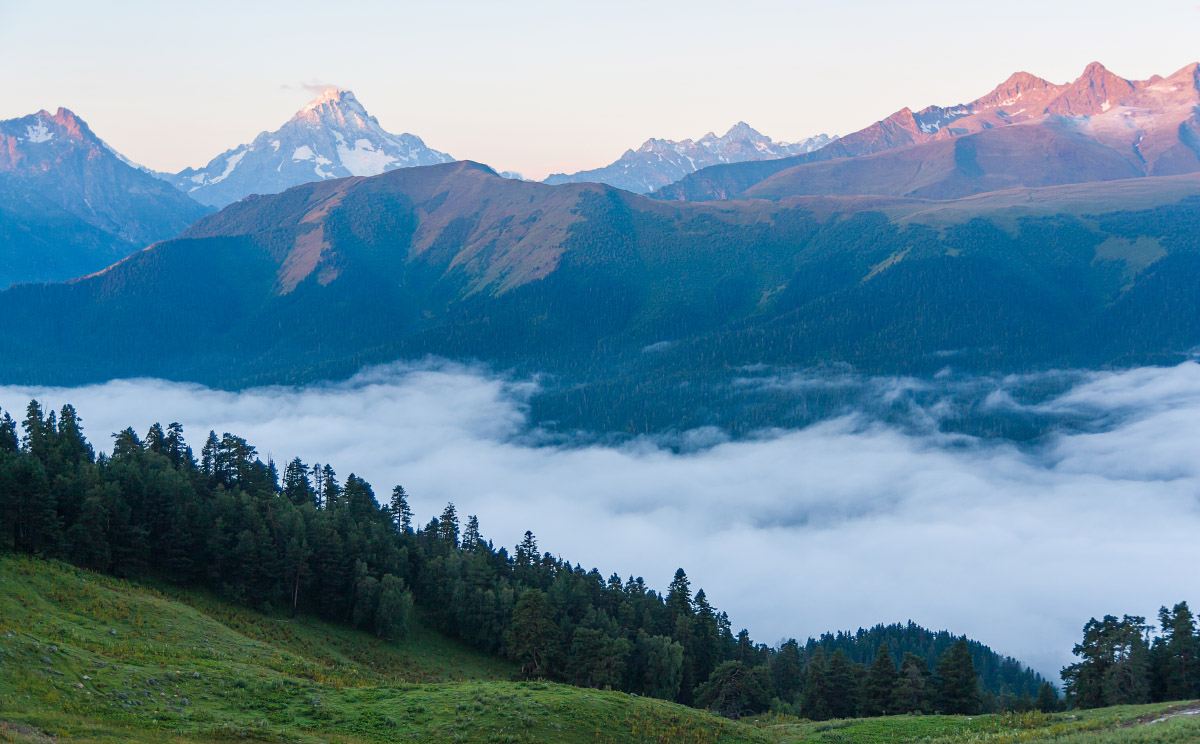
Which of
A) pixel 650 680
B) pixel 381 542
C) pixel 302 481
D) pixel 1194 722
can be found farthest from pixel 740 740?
pixel 302 481

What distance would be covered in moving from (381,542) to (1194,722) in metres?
83.7

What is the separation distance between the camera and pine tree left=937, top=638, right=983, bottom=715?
263ft

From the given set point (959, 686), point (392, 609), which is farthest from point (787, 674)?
point (392, 609)

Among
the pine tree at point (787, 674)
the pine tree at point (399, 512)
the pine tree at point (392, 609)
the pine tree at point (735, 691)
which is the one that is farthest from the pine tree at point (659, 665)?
the pine tree at point (399, 512)

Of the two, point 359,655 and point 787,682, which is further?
point 787,682

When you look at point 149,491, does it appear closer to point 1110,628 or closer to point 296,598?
point 296,598

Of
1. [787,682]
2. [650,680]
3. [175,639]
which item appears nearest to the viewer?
[175,639]

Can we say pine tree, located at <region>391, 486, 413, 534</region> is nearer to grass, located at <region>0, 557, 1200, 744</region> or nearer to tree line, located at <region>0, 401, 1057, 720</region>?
tree line, located at <region>0, 401, 1057, 720</region>

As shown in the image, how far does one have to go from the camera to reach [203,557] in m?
86.3

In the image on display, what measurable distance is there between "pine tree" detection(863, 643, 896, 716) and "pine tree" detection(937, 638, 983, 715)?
450cm

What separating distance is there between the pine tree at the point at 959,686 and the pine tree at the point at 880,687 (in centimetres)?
450

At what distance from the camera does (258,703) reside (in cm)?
4450

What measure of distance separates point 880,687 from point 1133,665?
21593 millimetres

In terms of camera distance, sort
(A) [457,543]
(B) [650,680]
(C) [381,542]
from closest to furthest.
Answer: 1. (B) [650,680]
2. (C) [381,542]
3. (A) [457,543]
